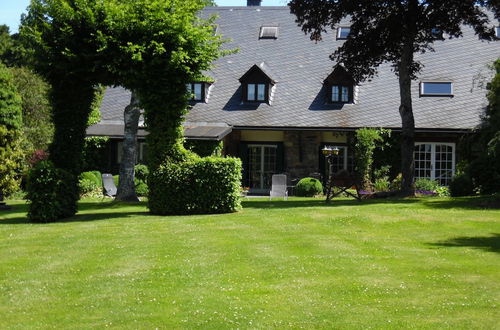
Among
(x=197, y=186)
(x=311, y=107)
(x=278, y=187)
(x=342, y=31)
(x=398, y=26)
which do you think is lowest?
(x=278, y=187)

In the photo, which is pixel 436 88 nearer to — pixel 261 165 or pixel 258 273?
pixel 261 165

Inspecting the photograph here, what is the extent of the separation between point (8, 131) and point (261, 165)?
1170 cm

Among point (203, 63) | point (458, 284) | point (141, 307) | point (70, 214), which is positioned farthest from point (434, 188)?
point (141, 307)

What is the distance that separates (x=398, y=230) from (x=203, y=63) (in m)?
7.11

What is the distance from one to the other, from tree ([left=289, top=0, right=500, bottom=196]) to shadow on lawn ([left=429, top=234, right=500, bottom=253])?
9.53 meters

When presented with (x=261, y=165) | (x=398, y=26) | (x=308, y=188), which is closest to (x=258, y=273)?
(x=398, y=26)

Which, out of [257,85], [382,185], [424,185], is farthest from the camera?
[257,85]

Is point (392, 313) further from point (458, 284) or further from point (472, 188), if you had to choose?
point (472, 188)

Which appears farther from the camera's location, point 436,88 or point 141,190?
point 436,88

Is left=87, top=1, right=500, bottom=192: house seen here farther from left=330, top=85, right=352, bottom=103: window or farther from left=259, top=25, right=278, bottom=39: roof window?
left=259, top=25, right=278, bottom=39: roof window

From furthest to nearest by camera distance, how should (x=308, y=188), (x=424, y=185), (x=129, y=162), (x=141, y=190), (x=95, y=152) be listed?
(x=95, y=152)
(x=424, y=185)
(x=141, y=190)
(x=308, y=188)
(x=129, y=162)

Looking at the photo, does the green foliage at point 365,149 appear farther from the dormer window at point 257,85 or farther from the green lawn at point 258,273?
the green lawn at point 258,273

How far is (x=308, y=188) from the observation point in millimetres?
25016

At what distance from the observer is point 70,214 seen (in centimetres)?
1658
